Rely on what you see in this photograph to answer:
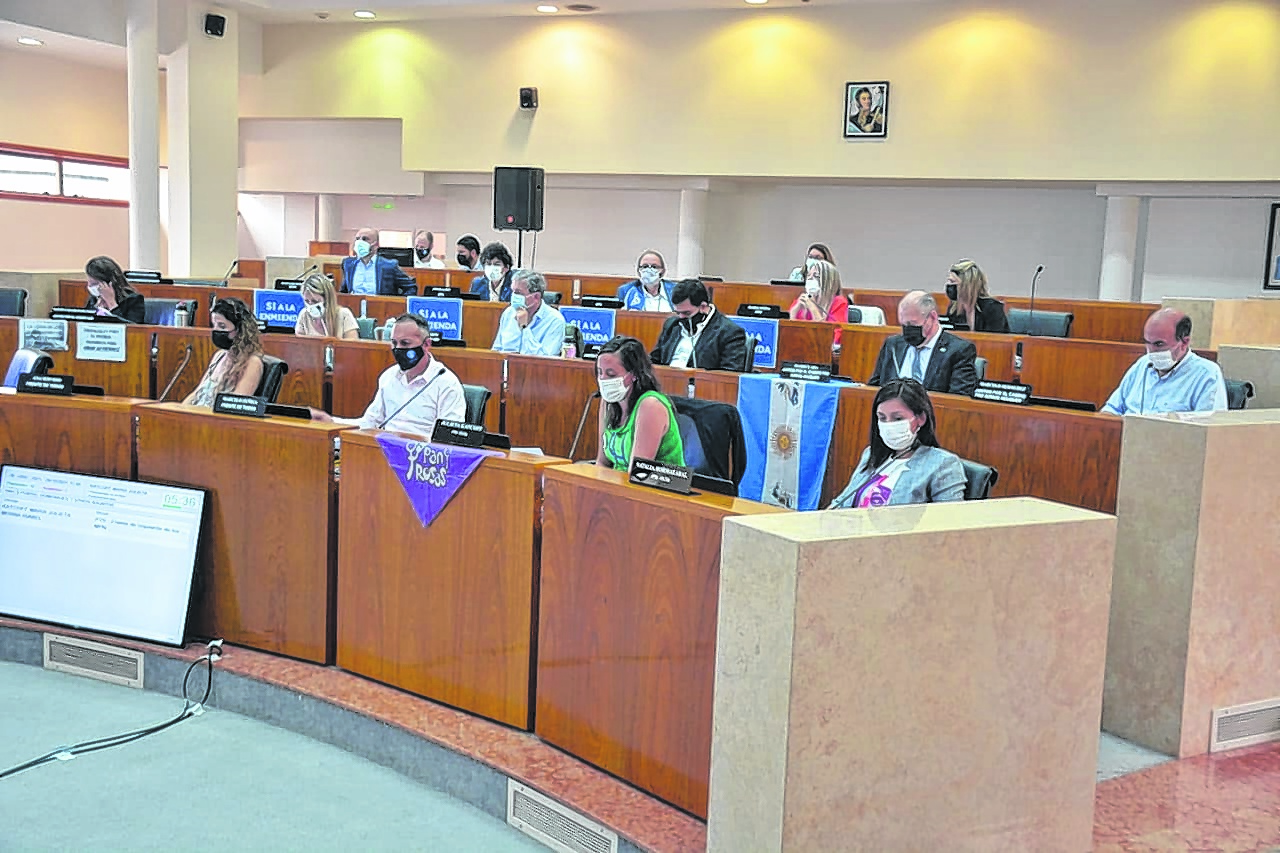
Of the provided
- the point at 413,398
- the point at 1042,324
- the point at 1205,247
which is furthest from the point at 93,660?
the point at 1205,247

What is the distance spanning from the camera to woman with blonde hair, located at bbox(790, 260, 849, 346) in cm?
776

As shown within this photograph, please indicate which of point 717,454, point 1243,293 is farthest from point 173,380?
point 1243,293

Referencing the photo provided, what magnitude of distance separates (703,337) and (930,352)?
128 centimetres

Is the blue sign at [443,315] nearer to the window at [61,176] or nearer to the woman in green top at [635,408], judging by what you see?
the woman in green top at [635,408]

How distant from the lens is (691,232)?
13320 millimetres

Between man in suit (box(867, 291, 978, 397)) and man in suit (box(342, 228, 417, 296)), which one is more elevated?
man in suit (box(342, 228, 417, 296))

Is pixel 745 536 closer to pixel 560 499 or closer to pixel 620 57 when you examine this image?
pixel 560 499

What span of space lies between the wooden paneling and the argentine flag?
1.65m

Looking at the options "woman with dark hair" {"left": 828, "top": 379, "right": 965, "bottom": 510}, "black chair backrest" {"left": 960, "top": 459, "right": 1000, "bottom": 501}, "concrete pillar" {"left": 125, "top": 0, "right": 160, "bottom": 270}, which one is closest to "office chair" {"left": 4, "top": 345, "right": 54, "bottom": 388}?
"woman with dark hair" {"left": 828, "top": 379, "right": 965, "bottom": 510}

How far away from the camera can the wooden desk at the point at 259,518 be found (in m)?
3.69

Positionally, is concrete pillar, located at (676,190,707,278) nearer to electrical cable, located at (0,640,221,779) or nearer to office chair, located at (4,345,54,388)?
office chair, located at (4,345,54,388)

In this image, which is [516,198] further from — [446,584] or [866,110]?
[446,584]

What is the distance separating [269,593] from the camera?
380cm

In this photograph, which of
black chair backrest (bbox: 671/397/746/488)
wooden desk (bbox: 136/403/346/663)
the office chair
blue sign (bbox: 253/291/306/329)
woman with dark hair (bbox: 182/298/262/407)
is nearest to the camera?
wooden desk (bbox: 136/403/346/663)
